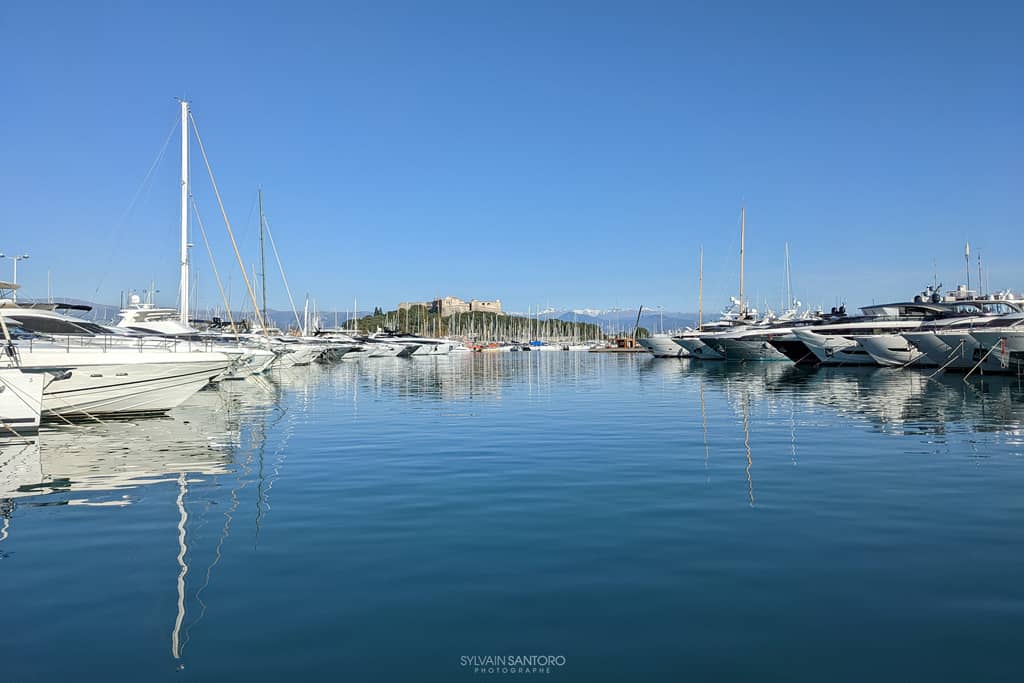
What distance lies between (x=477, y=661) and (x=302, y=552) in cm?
365

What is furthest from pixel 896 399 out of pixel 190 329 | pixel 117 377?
pixel 190 329

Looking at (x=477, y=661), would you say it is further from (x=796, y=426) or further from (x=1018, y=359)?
(x=1018, y=359)

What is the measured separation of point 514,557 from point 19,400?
16089 mm

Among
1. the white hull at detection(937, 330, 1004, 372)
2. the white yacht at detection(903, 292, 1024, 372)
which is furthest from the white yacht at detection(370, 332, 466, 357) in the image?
the white hull at detection(937, 330, 1004, 372)

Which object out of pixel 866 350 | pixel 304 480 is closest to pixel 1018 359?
pixel 866 350

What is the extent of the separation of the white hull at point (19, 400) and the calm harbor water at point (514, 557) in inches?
48.4

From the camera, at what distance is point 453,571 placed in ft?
25.9

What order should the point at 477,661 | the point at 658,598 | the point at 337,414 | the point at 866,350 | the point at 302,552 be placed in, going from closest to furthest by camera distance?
the point at 477,661 < the point at 658,598 < the point at 302,552 < the point at 337,414 < the point at 866,350

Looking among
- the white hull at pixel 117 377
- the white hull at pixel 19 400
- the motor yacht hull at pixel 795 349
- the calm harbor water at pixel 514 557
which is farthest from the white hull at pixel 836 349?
the white hull at pixel 19 400

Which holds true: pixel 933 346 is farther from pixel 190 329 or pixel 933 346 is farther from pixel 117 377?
pixel 117 377

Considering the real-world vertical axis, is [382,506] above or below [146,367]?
below

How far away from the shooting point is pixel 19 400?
19.1m

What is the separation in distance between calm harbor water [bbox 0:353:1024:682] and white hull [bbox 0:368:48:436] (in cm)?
123

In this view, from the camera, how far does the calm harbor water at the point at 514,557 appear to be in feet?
19.1
